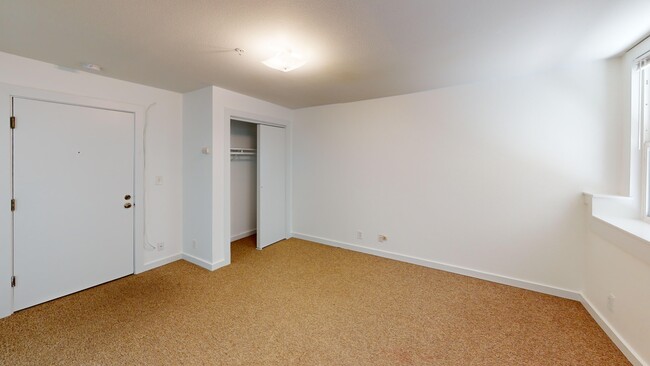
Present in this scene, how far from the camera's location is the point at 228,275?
3227mm

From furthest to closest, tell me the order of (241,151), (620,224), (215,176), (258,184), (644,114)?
(241,151)
(258,184)
(215,176)
(644,114)
(620,224)

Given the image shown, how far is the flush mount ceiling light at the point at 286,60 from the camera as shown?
85.9 inches

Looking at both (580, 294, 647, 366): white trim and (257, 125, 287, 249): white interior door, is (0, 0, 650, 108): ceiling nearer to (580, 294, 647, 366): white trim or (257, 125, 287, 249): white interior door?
(257, 125, 287, 249): white interior door

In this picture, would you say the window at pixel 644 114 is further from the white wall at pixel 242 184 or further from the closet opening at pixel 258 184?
the white wall at pixel 242 184

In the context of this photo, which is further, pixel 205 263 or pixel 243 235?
pixel 243 235

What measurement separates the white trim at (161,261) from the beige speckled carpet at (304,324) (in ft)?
0.64

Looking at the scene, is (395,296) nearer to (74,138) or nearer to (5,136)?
(74,138)


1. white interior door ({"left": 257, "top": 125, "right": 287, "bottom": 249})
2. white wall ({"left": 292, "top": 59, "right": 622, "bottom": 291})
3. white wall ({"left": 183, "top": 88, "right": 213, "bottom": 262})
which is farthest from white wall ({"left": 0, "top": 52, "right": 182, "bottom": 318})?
white wall ({"left": 292, "top": 59, "right": 622, "bottom": 291})

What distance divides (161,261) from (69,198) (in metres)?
1.30

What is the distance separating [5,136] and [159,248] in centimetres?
189

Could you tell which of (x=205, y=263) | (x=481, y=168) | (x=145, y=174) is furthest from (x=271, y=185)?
(x=481, y=168)

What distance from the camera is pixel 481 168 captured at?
3141 mm

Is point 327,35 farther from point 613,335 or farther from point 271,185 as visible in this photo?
point 613,335

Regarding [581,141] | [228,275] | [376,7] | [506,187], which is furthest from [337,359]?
[581,141]
